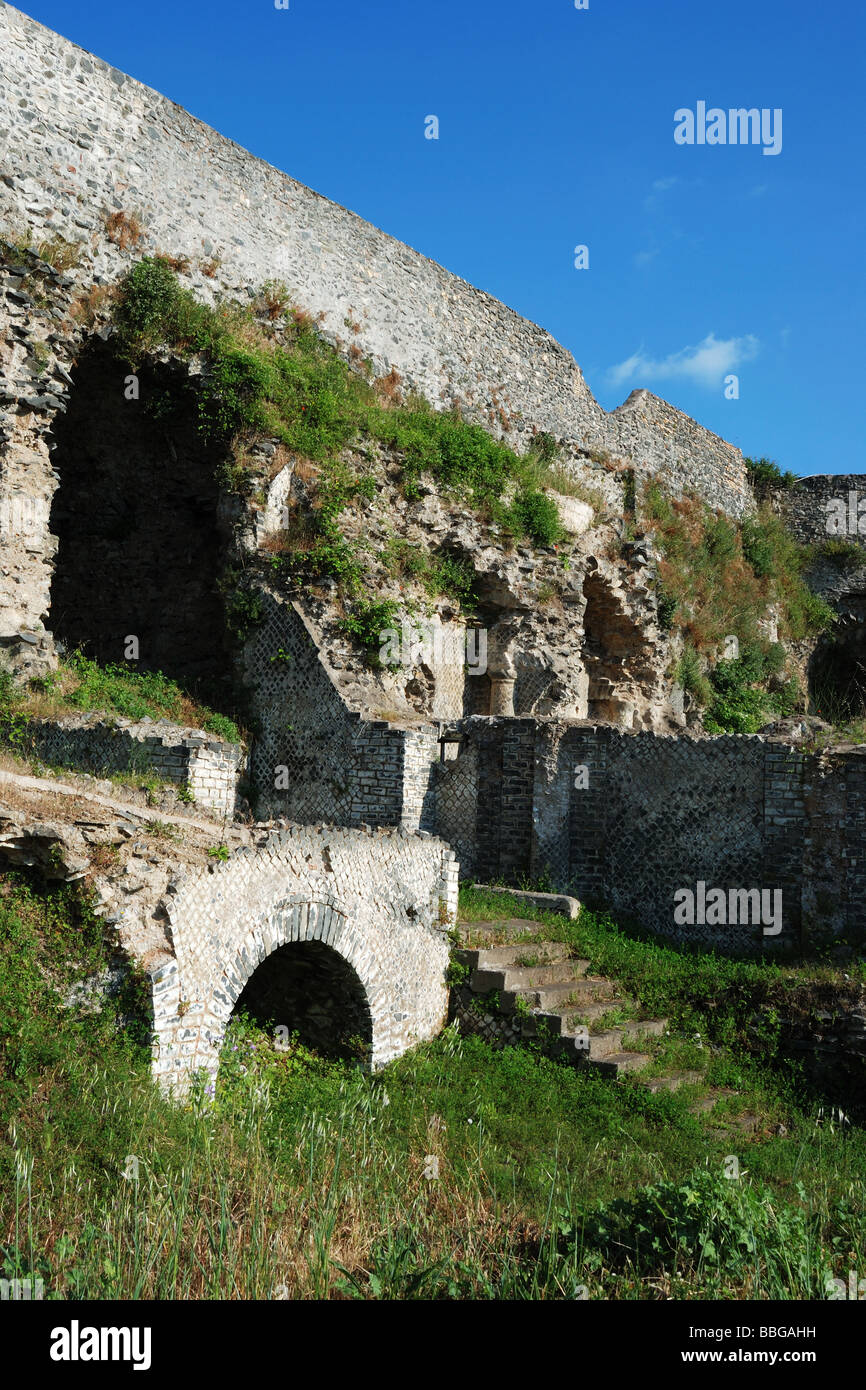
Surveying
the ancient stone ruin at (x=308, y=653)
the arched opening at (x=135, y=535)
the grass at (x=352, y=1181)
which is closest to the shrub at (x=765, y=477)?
the ancient stone ruin at (x=308, y=653)

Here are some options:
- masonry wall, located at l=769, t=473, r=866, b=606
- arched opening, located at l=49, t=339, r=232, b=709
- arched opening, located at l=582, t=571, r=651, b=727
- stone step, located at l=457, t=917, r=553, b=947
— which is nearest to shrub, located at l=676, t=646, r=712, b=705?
arched opening, located at l=582, t=571, r=651, b=727

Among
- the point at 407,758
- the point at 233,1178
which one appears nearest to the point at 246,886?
the point at 233,1178

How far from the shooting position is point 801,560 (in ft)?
88.6

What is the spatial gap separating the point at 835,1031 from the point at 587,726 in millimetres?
4712

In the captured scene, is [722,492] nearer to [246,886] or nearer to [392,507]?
[392,507]

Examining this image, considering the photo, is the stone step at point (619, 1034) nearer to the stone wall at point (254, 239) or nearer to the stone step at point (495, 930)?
the stone step at point (495, 930)

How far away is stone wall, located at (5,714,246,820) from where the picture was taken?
1148 centimetres

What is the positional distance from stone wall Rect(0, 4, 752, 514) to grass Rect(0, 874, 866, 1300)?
12.8m

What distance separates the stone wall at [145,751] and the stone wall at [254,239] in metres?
7.43

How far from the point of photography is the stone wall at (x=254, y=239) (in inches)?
589

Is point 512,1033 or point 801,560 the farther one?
point 801,560

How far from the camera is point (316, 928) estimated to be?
7.92 meters

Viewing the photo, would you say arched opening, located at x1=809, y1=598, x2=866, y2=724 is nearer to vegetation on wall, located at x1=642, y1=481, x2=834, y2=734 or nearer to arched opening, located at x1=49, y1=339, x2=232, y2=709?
vegetation on wall, located at x1=642, y1=481, x2=834, y2=734

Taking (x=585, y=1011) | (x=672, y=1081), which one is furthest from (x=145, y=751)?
(x=672, y=1081)
